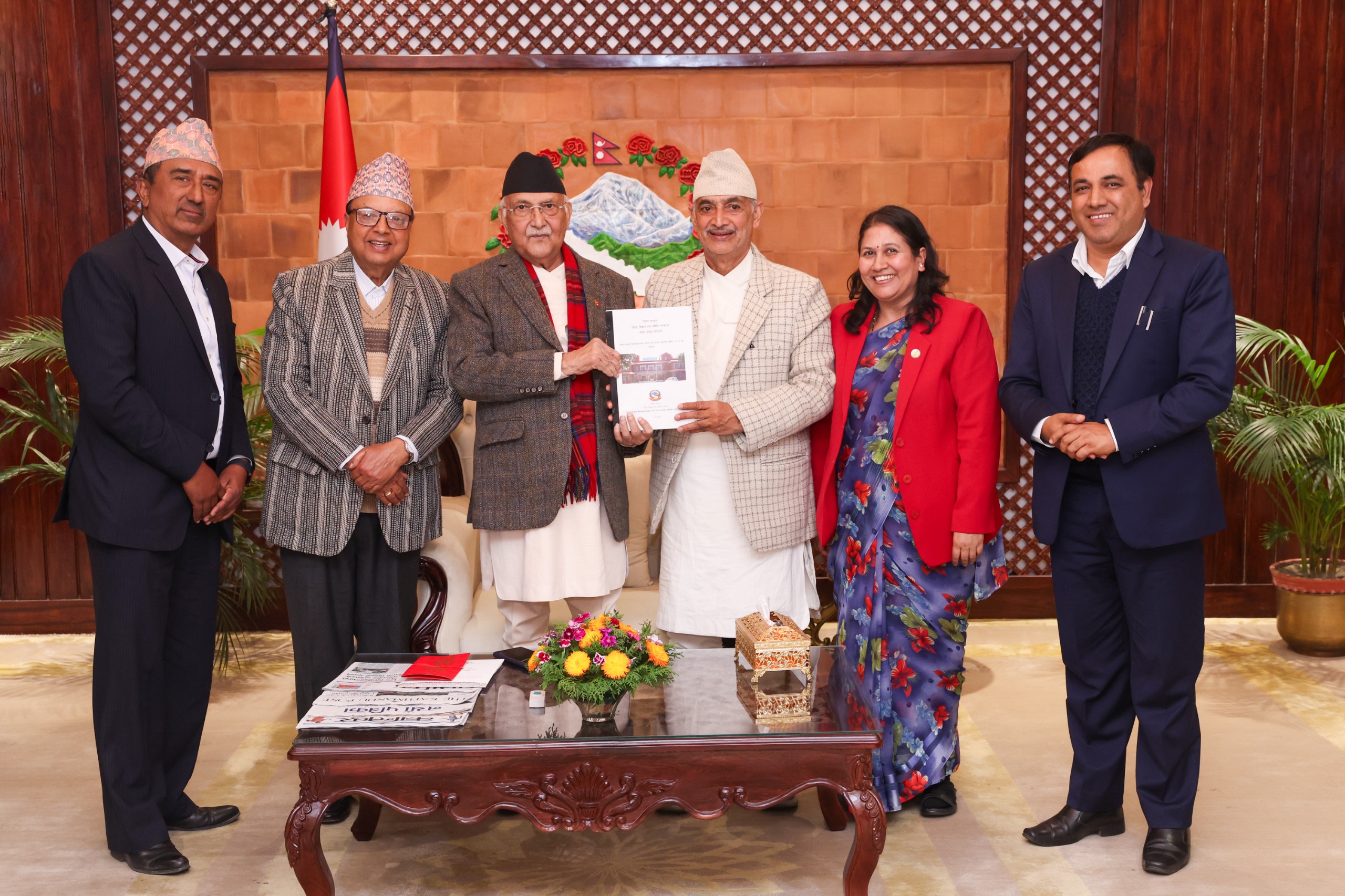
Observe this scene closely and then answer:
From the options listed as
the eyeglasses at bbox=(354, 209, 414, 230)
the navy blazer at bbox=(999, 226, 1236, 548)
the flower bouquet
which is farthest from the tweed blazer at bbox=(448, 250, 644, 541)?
the navy blazer at bbox=(999, 226, 1236, 548)

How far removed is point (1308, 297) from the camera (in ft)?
16.9

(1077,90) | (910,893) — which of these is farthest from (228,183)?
(910,893)

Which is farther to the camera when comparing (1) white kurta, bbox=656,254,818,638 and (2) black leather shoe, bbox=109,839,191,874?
(1) white kurta, bbox=656,254,818,638

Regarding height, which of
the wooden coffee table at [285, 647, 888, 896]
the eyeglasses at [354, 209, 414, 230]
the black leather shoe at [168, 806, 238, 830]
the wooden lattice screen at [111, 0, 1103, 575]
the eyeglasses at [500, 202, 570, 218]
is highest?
the wooden lattice screen at [111, 0, 1103, 575]

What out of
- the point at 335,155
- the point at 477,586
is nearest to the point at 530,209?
the point at 477,586

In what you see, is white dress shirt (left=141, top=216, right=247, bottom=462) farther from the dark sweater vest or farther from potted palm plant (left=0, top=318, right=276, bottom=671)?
the dark sweater vest

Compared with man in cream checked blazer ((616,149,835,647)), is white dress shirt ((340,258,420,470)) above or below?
above

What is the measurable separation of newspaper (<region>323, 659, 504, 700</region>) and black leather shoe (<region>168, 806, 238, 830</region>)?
0.71m

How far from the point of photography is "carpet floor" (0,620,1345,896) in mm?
2789

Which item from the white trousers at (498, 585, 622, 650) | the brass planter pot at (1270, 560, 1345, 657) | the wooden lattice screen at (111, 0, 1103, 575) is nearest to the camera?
the white trousers at (498, 585, 622, 650)

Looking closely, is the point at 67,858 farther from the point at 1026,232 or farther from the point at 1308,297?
the point at 1308,297

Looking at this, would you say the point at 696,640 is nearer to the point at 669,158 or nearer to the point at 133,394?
the point at 133,394

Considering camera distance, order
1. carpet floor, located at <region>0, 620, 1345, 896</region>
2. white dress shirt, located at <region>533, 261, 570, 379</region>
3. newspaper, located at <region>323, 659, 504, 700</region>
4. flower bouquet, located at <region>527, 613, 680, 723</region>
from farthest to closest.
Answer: white dress shirt, located at <region>533, 261, 570, 379</region>, carpet floor, located at <region>0, 620, 1345, 896</region>, newspaper, located at <region>323, 659, 504, 700</region>, flower bouquet, located at <region>527, 613, 680, 723</region>

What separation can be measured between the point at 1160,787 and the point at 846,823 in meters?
0.82
